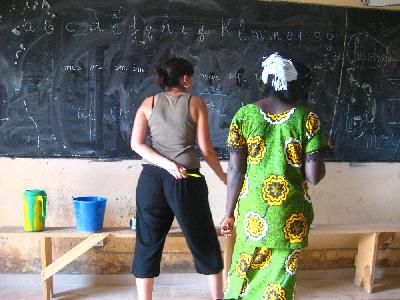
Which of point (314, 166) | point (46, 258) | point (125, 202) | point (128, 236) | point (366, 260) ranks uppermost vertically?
point (314, 166)

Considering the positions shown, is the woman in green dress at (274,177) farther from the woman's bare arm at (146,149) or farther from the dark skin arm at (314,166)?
the woman's bare arm at (146,149)

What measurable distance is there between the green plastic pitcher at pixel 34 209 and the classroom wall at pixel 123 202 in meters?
0.30

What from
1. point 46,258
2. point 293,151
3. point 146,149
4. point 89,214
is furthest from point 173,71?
point 46,258

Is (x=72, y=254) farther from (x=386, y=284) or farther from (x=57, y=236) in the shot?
(x=386, y=284)

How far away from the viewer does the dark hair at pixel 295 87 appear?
1939 millimetres

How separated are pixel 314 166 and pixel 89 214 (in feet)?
5.08

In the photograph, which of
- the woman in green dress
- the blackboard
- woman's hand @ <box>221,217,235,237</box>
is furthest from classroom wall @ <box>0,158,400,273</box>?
the woman in green dress

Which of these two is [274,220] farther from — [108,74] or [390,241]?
[390,241]

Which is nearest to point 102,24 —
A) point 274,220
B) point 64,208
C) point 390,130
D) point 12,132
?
point 12,132

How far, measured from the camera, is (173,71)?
2.40 m

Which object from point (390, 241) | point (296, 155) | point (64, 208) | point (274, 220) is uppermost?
point (296, 155)

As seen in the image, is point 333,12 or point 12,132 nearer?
point 12,132

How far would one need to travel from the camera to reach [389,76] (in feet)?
11.4

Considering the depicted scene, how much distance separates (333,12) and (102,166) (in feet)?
6.39
